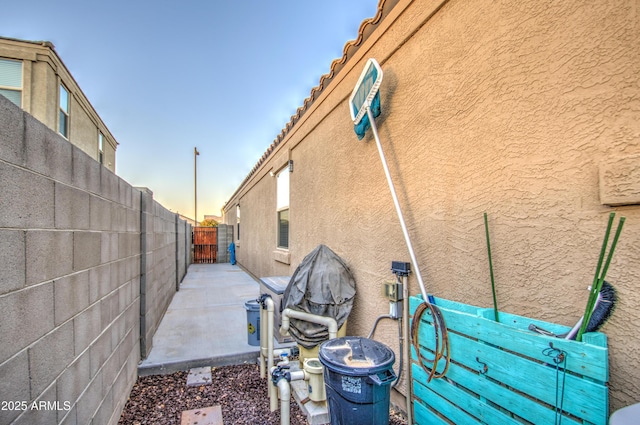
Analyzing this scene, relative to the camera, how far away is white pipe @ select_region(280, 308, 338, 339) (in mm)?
3037

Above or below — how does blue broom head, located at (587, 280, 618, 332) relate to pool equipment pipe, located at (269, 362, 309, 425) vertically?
above

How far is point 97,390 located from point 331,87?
412 cm

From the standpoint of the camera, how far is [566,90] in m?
1.62

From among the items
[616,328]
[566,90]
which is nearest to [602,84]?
[566,90]

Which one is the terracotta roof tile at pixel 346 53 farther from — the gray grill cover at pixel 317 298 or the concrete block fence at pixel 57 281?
the concrete block fence at pixel 57 281

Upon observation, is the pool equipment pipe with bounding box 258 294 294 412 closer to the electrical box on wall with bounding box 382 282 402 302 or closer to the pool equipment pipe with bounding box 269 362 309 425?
the pool equipment pipe with bounding box 269 362 309 425

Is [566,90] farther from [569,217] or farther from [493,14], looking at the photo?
[493,14]

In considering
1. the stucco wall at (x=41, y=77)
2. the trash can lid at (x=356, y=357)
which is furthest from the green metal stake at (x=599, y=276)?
the stucco wall at (x=41, y=77)

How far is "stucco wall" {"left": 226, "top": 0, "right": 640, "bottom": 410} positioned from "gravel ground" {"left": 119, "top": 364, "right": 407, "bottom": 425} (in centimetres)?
126

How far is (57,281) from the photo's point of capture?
174cm

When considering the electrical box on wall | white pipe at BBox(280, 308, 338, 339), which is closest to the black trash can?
the electrical box on wall

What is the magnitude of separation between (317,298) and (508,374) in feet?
6.13

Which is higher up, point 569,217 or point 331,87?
point 331,87

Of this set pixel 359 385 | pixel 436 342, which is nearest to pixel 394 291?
pixel 436 342
